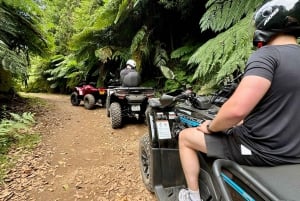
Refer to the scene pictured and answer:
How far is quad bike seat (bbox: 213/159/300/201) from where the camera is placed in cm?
113

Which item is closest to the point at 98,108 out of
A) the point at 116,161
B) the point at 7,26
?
the point at 7,26

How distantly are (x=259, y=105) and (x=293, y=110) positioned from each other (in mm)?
162

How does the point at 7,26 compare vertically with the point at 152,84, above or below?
above

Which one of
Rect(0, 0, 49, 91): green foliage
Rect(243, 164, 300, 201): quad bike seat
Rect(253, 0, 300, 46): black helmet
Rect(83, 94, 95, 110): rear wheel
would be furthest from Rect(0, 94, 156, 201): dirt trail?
Rect(83, 94, 95, 110): rear wheel

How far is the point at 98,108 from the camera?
8242 mm

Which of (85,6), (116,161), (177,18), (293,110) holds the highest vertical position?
(85,6)

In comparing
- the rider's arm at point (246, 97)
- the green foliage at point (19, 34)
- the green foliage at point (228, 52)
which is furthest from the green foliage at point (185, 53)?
the rider's arm at point (246, 97)

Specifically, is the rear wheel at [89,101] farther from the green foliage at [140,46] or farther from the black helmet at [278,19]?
the black helmet at [278,19]

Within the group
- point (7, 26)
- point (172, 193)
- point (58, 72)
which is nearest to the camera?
point (172, 193)

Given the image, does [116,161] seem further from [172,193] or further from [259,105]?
[259,105]

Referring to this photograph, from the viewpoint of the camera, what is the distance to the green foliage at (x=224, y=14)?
3938mm

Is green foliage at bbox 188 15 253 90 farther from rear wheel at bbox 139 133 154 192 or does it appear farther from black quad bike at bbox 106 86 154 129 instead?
black quad bike at bbox 106 86 154 129

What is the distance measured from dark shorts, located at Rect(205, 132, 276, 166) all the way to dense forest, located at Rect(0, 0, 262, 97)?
181 cm

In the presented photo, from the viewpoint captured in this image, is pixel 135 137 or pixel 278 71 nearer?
pixel 278 71
